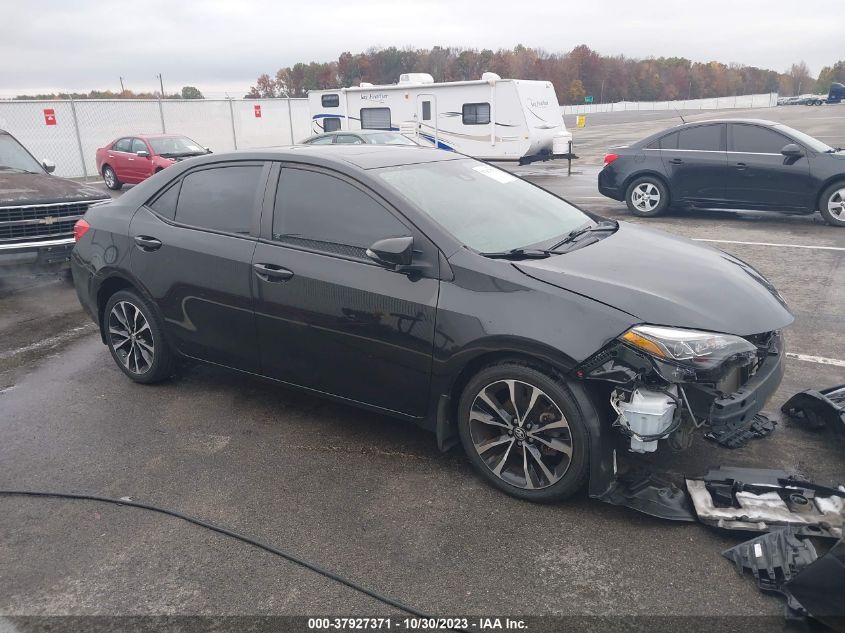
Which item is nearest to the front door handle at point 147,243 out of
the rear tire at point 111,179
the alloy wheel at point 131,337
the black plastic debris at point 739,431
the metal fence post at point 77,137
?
the alloy wheel at point 131,337

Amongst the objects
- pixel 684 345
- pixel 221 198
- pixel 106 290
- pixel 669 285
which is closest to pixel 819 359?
pixel 669 285

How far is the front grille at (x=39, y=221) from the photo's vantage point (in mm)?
7551

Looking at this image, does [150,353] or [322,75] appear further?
[322,75]

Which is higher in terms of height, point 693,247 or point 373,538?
point 693,247

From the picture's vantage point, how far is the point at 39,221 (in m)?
7.74

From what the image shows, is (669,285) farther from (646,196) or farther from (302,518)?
(646,196)

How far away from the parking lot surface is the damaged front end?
154 millimetres

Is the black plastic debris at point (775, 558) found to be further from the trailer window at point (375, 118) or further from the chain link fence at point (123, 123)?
the chain link fence at point (123, 123)

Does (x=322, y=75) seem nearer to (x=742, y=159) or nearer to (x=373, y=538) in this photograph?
(x=742, y=159)

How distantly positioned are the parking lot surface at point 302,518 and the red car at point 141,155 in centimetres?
1297

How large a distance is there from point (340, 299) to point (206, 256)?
1.07 meters

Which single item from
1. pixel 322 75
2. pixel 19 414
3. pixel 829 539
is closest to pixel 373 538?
pixel 829 539

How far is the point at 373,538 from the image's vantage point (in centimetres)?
311

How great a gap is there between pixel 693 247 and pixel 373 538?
255cm
